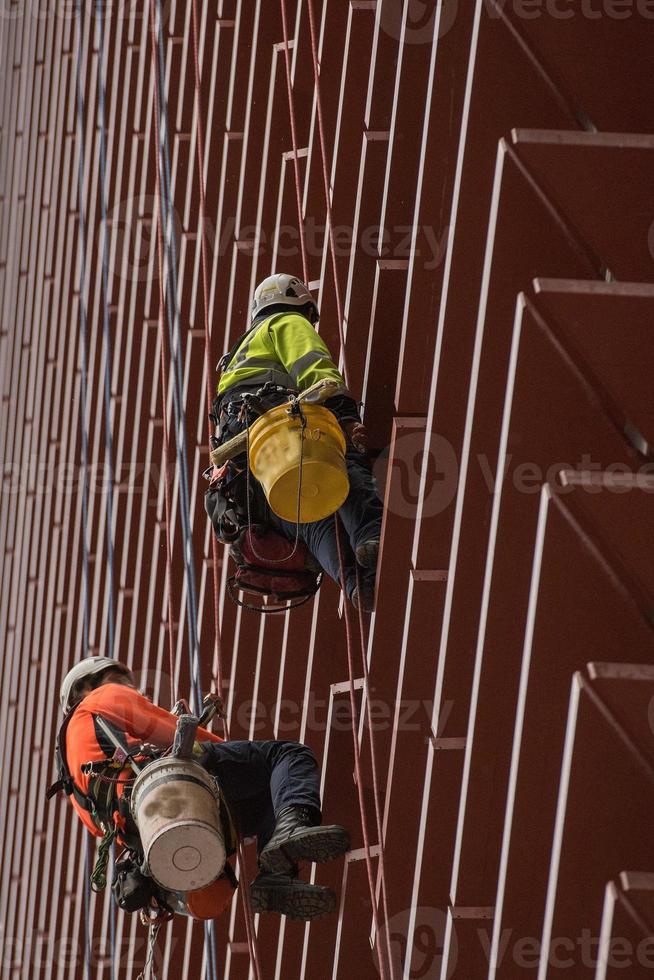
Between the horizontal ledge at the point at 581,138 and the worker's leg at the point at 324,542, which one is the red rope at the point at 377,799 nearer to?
the worker's leg at the point at 324,542

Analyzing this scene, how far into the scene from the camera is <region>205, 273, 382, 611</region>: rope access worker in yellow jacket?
6578 mm

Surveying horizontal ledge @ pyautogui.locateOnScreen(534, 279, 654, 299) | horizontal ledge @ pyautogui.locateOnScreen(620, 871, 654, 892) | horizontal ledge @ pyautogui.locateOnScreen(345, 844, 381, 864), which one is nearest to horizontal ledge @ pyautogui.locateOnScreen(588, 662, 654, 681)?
horizontal ledge @ pyautogui.locateOnScreen(620, 871, 654, 892)

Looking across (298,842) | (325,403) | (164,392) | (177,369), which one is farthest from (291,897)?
(177,369)

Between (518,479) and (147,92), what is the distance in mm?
9791

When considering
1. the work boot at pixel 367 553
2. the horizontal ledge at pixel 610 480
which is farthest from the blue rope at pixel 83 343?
the horizontal ledge at pixel 610 480

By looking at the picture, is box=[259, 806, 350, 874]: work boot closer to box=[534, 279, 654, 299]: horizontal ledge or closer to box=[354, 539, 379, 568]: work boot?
box=[354, 539, 379, 568]: work boot

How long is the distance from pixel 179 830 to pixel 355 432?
1725 millimetres

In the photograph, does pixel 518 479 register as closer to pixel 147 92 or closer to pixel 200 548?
pixel 200 548

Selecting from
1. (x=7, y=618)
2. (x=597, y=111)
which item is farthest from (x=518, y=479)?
(x=7, y=618)

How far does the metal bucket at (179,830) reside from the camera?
5.89 m

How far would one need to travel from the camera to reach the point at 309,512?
6.33 metres

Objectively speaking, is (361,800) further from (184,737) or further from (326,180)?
(326,180)

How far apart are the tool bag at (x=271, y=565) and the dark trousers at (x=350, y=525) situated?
0.21 ft

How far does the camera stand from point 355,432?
6.70m
